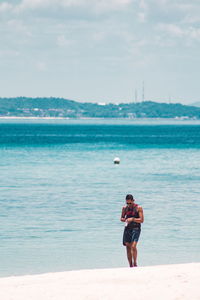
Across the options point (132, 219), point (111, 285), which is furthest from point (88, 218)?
point (111, 285)

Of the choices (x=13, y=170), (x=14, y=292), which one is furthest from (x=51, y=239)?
(x=13, y=170)

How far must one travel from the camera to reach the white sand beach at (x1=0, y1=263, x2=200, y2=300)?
51.3 ft

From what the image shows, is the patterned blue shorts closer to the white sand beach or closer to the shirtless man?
the shirtless man

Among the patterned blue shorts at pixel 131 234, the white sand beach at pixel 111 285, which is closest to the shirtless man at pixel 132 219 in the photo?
the patterned blue shorts at pixel 131 234

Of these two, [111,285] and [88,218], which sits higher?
[111,285]

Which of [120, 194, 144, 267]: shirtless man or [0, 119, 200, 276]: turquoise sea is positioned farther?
[0, 119, 200, 276]: turquoise sea

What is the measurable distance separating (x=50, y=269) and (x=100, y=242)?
5.10 m

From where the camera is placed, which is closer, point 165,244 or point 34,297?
point 34,297

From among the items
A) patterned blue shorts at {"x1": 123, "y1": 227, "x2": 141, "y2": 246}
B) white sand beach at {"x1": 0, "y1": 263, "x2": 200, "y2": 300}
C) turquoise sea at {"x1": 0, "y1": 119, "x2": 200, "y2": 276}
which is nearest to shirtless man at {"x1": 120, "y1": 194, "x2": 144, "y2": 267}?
patterned blue shorts at {"x1": 123, "y1": 227, "x2": 141, "y2": 246}

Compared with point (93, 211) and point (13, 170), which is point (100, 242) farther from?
point (13, 170)

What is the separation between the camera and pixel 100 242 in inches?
1083

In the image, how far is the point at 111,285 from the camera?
54.4 feet

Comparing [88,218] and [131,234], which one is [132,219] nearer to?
[131,234]

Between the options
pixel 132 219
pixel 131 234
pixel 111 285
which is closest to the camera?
pixel 111 285
